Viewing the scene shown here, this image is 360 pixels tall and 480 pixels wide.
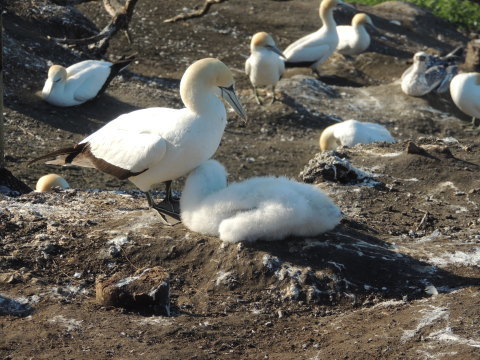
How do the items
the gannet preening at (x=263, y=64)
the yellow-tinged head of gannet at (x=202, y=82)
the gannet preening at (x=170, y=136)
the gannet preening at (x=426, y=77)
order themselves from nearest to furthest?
the gannet preening at (x=170, y=136) < the yellow-tinged head of gannet at (x=202, y=82) < the gannet preening at (x=263, y=64) < the gannet preening at (x=426, y=77)

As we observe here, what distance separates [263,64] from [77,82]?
8.24 feet

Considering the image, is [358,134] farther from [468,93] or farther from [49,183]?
[49,183]

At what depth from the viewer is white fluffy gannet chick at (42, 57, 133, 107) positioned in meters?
11.2

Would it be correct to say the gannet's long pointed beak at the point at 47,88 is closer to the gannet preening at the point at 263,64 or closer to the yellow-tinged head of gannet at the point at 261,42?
the gannet preening at the point at 263,64

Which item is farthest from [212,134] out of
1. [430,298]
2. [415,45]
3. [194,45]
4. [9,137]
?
[415,45]

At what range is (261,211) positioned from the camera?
5320mm

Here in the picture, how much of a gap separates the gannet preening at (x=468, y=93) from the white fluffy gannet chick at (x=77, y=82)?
4.45 m

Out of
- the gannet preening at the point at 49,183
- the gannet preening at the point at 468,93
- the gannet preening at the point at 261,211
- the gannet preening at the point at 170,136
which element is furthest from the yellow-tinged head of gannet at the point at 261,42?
the gannet preening at the point at 261,211

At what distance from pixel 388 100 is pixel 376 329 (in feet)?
28.8

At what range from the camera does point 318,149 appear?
11094 millimetres

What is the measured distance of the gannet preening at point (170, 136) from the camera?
5.77 metres

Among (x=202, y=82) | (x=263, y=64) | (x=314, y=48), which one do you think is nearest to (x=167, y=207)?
(x=202, y=82)

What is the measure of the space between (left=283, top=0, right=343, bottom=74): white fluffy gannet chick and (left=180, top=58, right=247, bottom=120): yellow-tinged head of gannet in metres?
8.08

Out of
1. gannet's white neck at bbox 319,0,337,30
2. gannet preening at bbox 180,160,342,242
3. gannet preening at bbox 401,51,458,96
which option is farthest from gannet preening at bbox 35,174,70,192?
gannet's white neck at bbox 319,0,337,30
